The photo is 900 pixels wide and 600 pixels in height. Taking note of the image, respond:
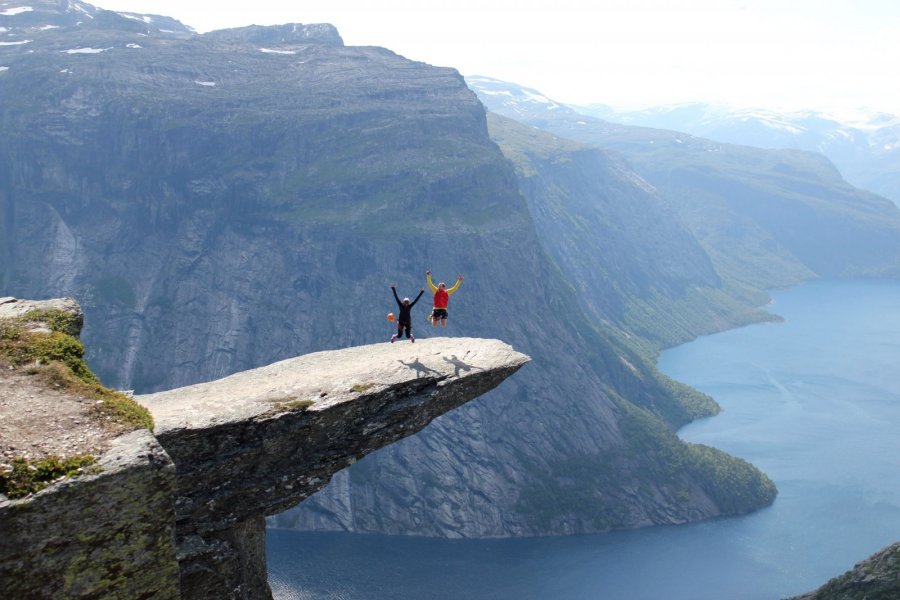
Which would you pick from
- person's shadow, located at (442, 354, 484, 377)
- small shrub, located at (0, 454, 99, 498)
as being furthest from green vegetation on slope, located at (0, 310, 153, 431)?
person's shadow, located at (442, 354, 484, 377)

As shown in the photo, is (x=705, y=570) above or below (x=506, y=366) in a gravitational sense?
below

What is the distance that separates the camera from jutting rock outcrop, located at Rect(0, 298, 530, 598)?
55.5 feet

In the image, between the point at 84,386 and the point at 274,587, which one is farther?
the point at 274,587

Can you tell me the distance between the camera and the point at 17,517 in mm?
16172

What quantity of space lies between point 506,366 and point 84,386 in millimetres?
18068

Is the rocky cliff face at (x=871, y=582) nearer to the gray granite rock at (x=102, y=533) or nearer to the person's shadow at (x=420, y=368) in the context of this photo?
the person's shadow at (x=420, y=368)

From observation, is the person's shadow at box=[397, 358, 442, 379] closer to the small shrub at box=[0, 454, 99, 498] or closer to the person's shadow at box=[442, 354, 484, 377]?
the person's shadow at box=[442, 354, 484, 377]

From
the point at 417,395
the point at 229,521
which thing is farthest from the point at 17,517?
the point at 417,395

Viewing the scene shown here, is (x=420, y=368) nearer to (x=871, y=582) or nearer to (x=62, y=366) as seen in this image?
(x=62, y=366)

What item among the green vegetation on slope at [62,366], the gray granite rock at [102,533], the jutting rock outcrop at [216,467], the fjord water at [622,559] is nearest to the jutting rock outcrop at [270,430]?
the jutting rock outcrop at [216,467]

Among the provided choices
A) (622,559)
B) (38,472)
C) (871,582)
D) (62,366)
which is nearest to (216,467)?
(62,366)

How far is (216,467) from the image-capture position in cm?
2572

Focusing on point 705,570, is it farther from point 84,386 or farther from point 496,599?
point 84,386

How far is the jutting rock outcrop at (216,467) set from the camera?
16.9 metres
